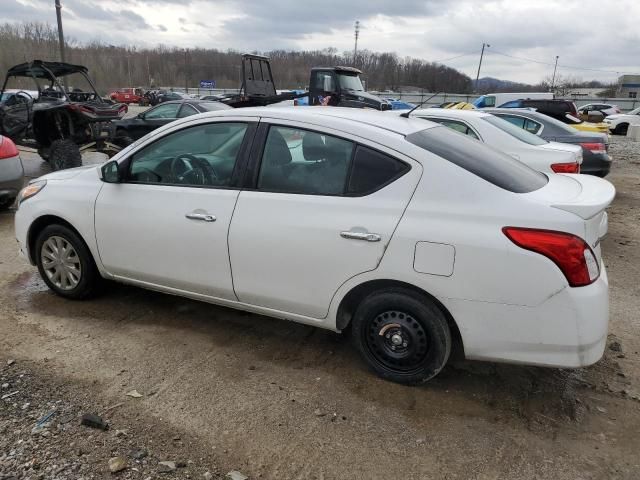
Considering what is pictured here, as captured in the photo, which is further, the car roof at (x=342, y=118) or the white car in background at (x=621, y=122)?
the white car in background at (x=621, y=122)

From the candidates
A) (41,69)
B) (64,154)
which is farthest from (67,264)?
(41,69)

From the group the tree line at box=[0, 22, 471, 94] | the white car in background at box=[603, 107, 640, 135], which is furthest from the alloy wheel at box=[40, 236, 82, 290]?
the tree line at box=[0, 22, 471, 94]

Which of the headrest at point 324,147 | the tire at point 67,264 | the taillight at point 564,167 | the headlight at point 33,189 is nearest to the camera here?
the headrest at point 324,147

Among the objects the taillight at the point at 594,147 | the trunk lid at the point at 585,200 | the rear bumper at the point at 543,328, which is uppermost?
the trunk lid at the point at 585,200

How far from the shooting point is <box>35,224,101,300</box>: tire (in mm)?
3986

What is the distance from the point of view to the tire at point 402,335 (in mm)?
2824

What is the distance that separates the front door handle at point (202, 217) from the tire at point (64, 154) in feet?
23.9

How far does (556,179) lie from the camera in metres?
3.36

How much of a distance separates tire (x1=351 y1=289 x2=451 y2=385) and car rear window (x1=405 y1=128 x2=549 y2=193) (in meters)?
0.78

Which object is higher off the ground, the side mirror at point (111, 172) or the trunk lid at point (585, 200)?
the trunk lid at point (585, 200)

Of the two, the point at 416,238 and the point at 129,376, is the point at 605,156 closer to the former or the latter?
the point at 416,238

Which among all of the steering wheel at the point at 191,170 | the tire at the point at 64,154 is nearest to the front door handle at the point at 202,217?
the steering wheel at the point at 191,170

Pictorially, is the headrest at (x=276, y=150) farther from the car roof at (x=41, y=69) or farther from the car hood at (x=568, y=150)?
the car roof at (x=41, y=69)

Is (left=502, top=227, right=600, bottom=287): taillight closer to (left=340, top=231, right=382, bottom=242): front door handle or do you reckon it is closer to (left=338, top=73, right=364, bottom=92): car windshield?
(left=340, top=231, right=382, bottom=242): front door handle
